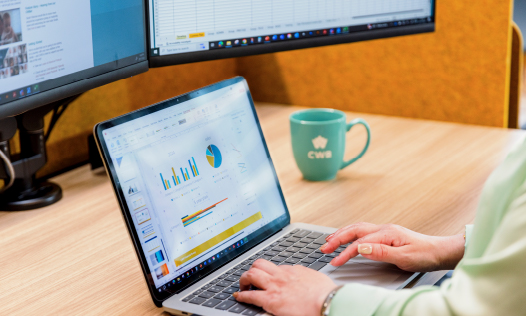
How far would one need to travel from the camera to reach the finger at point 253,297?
57cm

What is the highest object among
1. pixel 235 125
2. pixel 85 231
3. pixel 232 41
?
pixel 232 41

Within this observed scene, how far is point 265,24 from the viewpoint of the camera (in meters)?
0.88

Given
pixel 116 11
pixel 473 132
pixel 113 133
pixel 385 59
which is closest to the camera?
pixel 113 133

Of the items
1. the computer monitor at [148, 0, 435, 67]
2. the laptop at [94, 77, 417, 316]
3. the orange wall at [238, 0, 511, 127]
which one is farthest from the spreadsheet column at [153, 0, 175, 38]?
the orange wall at [238, 0, 511, 127]

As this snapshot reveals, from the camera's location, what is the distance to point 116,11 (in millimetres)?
760

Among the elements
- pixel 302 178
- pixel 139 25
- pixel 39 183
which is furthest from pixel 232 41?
pixel 39 183

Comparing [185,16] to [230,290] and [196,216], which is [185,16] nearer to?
[196,216]

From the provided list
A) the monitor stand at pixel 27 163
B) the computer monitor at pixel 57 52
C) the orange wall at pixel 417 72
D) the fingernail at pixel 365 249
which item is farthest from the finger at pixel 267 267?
the orange wall at pixel 417 72

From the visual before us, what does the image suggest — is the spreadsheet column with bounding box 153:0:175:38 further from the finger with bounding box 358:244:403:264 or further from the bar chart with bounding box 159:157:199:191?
the finger with bounding box 358:244:403:264

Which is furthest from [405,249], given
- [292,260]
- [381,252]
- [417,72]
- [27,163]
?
[417,72]

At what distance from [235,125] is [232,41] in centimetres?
16

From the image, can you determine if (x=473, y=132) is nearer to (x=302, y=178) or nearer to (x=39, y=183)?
(x=302, y=178)

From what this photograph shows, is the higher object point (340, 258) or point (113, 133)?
point (113, 133)

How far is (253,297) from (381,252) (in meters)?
0.17
